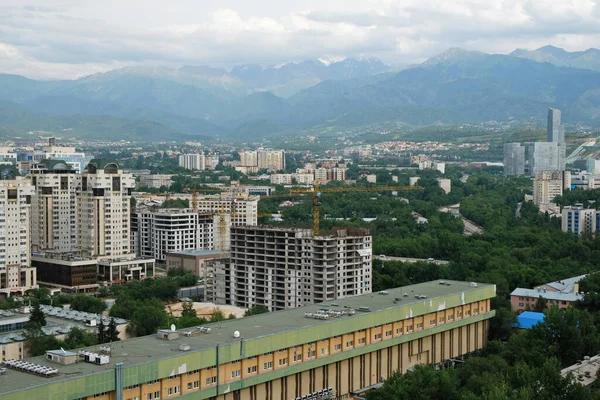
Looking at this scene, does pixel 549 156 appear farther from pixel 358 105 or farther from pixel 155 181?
pixel 358 105

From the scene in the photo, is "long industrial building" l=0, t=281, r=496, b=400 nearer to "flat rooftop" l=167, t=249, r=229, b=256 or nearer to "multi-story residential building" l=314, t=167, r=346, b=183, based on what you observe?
"flat rooftop" l=167, t=249, r=229, b=256

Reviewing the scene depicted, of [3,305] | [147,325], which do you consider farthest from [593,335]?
[3,305]

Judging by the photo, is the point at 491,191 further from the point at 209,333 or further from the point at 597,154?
the point at 209,333

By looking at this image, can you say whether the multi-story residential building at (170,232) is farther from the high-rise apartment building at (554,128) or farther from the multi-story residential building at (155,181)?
the high-rise apartment building at (554,128)

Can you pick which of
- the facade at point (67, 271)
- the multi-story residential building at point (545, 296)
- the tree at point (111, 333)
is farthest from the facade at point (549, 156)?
the tree at point (111, 333)

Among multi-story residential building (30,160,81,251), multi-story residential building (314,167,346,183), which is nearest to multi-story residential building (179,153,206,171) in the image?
multi-story residential building (314,167,346,183)
